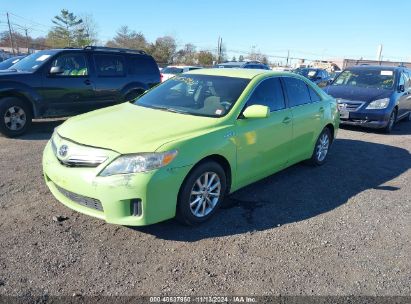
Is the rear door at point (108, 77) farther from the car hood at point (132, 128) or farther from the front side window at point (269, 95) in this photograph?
the front side window at point (269, 95)

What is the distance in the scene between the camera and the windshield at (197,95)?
4.37 metres

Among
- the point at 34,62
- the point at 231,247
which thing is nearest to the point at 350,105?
the point at 231,247

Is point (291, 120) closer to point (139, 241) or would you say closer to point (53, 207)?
point (139, 241)

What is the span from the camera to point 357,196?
16.5 ft

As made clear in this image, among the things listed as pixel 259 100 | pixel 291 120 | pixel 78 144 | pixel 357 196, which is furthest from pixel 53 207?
pixel 357 196

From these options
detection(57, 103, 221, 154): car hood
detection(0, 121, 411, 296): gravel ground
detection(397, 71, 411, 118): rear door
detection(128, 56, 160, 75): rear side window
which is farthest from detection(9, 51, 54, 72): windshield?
detection(397, 71, 411, 118): rear door

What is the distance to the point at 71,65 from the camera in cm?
817

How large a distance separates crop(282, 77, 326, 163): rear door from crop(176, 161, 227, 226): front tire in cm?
→ 165

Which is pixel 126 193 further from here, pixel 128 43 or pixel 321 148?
pixel 128 43

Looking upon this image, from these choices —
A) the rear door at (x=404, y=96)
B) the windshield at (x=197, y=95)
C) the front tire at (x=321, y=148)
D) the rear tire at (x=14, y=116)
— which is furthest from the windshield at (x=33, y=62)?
the rear door at (x=404, y=96)

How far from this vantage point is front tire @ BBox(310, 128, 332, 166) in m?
6.07

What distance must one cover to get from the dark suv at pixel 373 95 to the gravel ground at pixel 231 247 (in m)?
4.20

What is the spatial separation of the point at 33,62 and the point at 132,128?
5384 millimetres

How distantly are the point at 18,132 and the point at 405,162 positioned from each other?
7.52m
